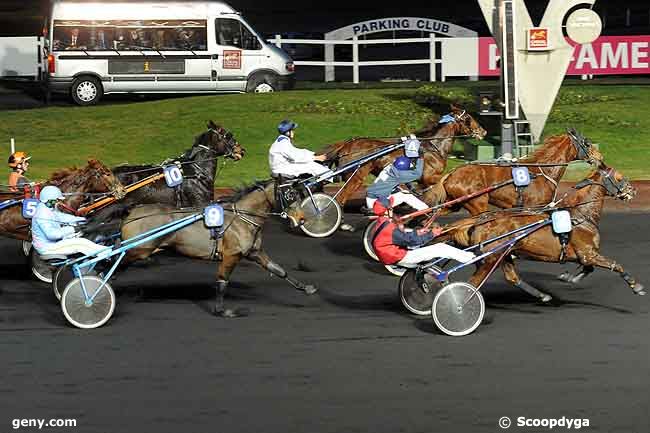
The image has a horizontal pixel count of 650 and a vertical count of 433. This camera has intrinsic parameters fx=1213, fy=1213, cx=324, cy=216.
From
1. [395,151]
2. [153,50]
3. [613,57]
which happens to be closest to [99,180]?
[395,151]

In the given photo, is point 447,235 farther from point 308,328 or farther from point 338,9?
point 338,9

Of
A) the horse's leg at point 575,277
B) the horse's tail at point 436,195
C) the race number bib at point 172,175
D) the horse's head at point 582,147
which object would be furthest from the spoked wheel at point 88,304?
the horse's head at point 582,147

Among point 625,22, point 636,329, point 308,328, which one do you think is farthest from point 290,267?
point 625,22

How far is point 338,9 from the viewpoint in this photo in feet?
156

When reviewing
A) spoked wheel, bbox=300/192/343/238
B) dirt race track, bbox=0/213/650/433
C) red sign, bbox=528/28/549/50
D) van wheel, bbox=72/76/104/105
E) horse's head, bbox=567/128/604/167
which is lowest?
dirt race track, bbox=0/213/650/433

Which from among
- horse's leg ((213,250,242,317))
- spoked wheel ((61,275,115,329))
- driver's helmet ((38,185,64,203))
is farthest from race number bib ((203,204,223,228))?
driver's helmet ((38,185,64,203))

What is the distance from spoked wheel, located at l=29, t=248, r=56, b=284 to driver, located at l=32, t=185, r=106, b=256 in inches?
74.3

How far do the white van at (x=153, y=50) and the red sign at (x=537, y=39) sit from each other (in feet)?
31.3

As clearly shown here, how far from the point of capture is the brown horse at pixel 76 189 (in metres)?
12.6

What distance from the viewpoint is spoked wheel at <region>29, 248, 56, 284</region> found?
13.0 metres

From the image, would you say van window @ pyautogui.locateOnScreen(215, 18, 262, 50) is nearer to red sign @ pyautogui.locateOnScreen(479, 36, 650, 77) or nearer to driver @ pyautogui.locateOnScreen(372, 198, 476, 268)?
red sign @ pyautogui.locateOnScreen(479, 36, 650, 77)

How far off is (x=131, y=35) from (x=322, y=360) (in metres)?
19.1

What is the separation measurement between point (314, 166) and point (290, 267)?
184 cm

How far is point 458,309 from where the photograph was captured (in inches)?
415
